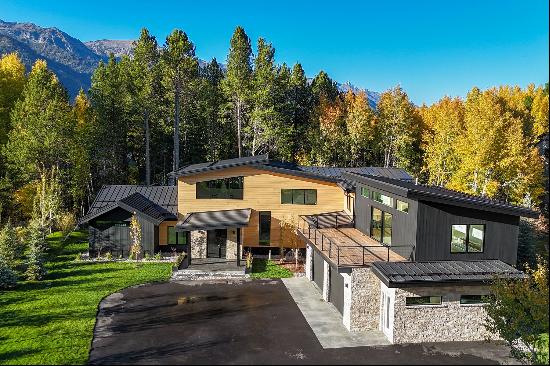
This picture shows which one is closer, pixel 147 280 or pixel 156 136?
pixel 147 280

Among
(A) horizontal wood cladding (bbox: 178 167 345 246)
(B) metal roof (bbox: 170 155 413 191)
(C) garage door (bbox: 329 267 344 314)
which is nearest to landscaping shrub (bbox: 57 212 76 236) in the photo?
(A) horizontal wood cladding (bbox: 178 167 345 246)

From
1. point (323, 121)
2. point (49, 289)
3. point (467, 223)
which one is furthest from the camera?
point (323, 121)

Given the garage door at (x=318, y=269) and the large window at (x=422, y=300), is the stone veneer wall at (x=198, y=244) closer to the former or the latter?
the garage door at (x=318, y=269)

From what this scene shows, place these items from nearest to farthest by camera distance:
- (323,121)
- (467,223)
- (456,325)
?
(456,325)
(467,223)
(323,121)

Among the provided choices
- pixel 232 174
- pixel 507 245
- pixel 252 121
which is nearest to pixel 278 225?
pixel 232 174

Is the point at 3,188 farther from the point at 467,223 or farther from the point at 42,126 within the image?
the point at 467,223

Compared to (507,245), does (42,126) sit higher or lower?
higher

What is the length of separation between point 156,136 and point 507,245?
4168 cm

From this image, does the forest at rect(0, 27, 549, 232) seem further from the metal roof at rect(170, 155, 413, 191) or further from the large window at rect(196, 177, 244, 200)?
the large window at rect(196, 177, 244, 200)

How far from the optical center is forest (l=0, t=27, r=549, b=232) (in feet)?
131

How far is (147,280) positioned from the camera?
2622 cm

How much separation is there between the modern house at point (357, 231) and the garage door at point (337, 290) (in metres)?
0.05

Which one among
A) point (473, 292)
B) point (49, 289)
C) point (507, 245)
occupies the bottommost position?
point (49, 289)

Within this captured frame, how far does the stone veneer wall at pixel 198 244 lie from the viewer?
3022 centimetres
